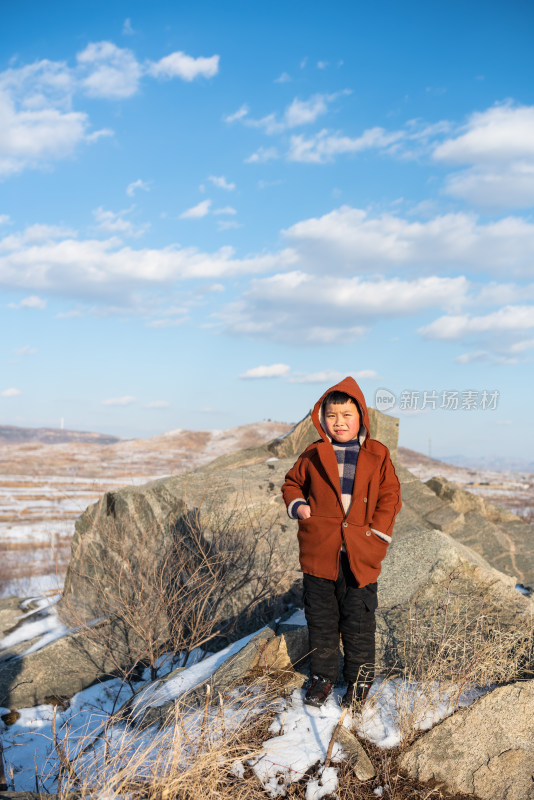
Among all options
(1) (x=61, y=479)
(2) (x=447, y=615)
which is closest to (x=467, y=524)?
(2) (x=447, y=615)

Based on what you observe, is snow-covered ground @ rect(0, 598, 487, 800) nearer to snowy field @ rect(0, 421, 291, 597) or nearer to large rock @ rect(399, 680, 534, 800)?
large rock @ rect(399, 680, 534, 800)

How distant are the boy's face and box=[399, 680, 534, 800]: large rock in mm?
1770

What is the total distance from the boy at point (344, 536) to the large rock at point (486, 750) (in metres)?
0.54

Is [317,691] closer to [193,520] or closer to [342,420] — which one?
[342,420]

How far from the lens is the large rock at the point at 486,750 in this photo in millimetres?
3033

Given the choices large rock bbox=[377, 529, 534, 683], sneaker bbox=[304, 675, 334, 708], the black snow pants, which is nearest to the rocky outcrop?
large rock bbox=[377, 529, 534, 683]

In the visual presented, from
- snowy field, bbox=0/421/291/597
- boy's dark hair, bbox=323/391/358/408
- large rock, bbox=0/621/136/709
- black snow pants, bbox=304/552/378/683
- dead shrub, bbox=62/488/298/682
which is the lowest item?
snowy field, bbox=0/421/291/597

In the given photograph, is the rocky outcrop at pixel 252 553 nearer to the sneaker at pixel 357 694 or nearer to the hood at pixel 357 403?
the sneaker at pixel 357 694

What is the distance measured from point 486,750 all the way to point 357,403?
2131mm

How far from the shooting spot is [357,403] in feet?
12.3

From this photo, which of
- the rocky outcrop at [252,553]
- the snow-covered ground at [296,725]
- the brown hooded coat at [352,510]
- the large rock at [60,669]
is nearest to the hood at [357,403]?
the brown hooded coat at [352,510]

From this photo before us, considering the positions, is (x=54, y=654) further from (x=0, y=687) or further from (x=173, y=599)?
(x=173, y=599)

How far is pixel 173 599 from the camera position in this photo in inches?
227

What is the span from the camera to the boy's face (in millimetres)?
3725
